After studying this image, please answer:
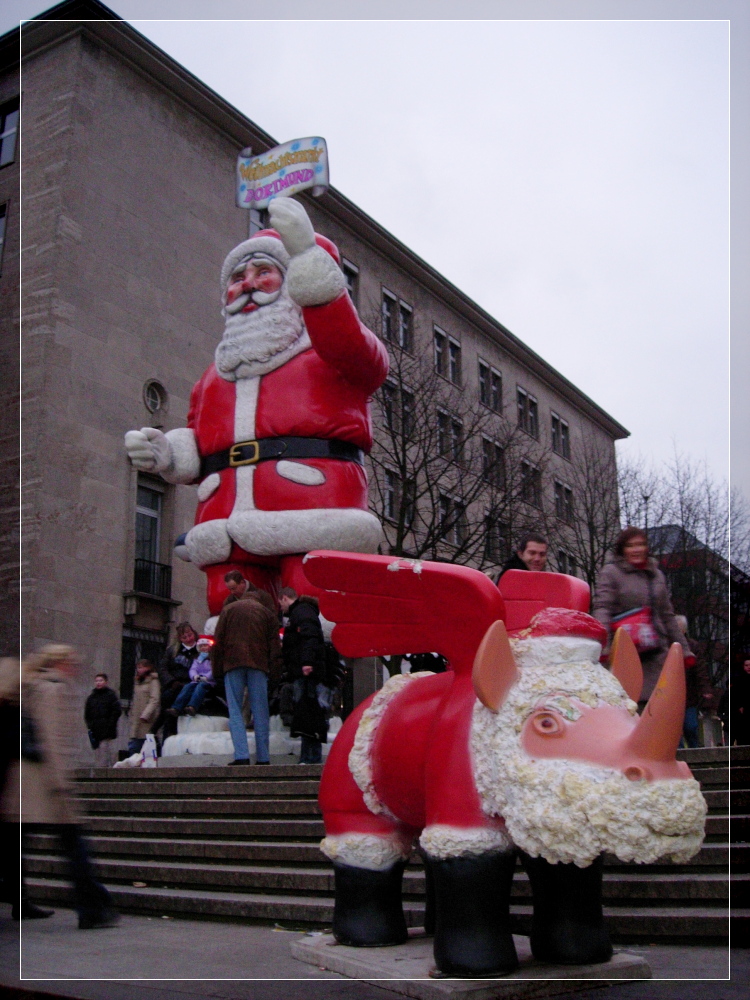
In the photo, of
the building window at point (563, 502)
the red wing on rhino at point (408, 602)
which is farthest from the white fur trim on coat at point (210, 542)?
the red wing on rhino at point (408, 602)

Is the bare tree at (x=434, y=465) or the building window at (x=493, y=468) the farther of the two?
the bare tree at (x=434, y=465)

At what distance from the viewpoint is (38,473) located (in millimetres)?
15672

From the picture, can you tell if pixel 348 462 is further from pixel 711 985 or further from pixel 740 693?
pixel 711 985

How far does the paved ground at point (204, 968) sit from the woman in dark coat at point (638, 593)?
149cm

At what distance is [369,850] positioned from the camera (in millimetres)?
3602

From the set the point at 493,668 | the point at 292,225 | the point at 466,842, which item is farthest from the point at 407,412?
the point at 466,842

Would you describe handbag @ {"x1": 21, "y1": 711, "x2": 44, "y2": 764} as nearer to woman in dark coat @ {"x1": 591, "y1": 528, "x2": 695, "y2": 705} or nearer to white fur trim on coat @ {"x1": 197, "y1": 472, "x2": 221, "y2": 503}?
woman in dark coat @ {"x1": 591, "y1": 528, "x2": 695, "y2": 705}

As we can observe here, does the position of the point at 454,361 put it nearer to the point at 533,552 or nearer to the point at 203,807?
the point at 203,807

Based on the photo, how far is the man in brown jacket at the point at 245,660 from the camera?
23.5 ft

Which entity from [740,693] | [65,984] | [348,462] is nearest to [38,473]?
[348,462]

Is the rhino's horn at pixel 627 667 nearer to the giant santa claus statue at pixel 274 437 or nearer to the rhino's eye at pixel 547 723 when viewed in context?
the rhino's eye at pixel 547 723

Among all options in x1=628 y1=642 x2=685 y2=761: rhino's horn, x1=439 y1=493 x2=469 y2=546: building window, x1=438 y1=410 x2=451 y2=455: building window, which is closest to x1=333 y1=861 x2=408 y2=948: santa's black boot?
x1=628 y1=642 x2=685 y2=761: rhino's horn

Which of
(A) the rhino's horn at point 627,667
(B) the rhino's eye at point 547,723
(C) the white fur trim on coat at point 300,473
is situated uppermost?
(C) the white fur trim on coat at point 300,473

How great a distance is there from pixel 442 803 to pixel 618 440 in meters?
1.57
